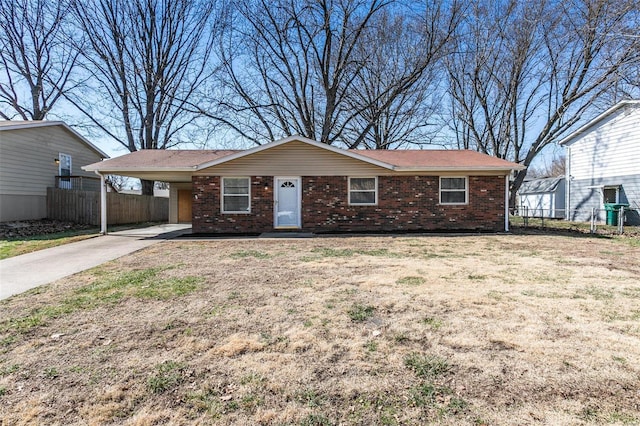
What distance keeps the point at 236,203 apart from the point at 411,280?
9041mm

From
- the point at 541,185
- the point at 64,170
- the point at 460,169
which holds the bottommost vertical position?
the point at 460,169

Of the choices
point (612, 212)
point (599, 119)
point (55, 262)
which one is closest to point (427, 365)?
point (55, 262)

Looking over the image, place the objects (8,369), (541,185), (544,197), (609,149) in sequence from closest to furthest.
A: (8,369) < (609,149) < (544,197) < (541,185)

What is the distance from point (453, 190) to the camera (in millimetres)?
13344

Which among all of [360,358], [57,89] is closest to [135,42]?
[57,89]

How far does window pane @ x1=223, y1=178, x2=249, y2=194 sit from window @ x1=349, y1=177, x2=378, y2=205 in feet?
13.2

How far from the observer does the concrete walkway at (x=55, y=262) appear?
18.3ft

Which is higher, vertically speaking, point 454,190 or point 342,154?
point 342,154

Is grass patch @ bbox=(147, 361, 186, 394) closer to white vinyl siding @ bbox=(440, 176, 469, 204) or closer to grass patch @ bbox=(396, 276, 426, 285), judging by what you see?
grass patch @ bbox=(396, 276, 426, 285)

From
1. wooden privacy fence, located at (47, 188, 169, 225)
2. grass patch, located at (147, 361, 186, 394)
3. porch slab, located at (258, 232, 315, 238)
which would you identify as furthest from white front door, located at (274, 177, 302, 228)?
grass patch, located at (147, 361, 186, 394)

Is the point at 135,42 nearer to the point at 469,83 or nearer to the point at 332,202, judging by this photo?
the point at 332,202

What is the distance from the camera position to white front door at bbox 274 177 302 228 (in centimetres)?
1309

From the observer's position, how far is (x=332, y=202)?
13164 mm

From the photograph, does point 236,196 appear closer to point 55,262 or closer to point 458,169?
point 55,262
